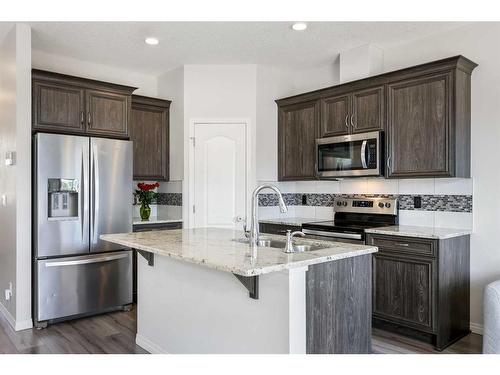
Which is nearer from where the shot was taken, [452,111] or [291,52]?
[452,111]

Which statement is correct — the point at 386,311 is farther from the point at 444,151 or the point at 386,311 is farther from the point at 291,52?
the point at 291,52

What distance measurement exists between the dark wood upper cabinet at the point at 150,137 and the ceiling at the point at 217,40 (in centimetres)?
50

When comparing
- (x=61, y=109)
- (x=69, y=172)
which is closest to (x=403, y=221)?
(x=69, y=172)

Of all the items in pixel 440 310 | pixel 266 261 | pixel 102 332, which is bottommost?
pixel 102 332

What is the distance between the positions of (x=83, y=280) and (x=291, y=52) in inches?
119

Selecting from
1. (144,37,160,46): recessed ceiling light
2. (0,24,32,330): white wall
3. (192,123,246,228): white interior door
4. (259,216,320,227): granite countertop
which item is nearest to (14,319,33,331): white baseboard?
(0,24,32,330): white wall

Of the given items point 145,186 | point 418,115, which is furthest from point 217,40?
point 418,115

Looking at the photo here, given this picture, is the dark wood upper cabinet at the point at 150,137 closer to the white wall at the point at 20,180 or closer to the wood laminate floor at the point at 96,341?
the white wall at the point at 20,180

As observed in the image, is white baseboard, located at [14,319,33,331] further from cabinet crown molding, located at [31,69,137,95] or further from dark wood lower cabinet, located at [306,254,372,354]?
dark wood lower cabinet, located at [306,254,372,354]

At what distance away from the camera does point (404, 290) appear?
3316 millimetres

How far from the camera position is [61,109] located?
12.6 feet

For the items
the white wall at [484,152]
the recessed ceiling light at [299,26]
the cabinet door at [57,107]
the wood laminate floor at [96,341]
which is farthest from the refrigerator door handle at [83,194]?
the white wall at [484,152]

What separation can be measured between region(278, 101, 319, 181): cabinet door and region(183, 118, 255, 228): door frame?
367 mm

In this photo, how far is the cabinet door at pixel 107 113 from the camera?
4.03 metres
